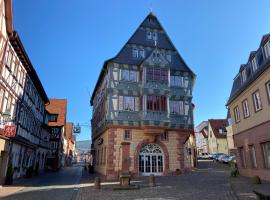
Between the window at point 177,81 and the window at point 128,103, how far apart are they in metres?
4.90

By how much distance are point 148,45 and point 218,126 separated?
4202 cm

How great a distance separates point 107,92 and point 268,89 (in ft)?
45.9

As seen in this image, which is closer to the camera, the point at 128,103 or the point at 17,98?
the point at 17,98

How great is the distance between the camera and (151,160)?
23.1m

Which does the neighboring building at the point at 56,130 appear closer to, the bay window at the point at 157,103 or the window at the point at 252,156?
the bay window at the point at 157,103

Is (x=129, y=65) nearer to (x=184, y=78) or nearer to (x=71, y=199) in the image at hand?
(x=184, y=78)

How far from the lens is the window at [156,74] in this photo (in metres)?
23.8

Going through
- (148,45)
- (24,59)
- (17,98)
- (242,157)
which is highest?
(148,45)

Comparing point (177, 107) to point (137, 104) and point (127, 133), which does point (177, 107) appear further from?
point (127, 133)

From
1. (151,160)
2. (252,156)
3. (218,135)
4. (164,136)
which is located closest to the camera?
(252,156)

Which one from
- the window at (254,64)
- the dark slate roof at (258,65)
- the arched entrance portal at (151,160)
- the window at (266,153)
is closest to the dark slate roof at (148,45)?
the dark slate roof at (258,65)

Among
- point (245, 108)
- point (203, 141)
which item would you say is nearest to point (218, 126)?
point (203, 141)

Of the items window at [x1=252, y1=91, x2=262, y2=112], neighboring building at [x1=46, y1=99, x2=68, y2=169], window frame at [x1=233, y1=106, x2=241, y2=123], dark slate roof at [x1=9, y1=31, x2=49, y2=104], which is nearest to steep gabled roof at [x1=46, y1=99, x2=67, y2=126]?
neighboring building at [x1=46, y1=99, x2=68, y2=169]

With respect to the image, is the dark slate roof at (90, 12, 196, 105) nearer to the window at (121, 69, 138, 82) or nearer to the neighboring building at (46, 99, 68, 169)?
the window at (121, 69, 138, 82)
